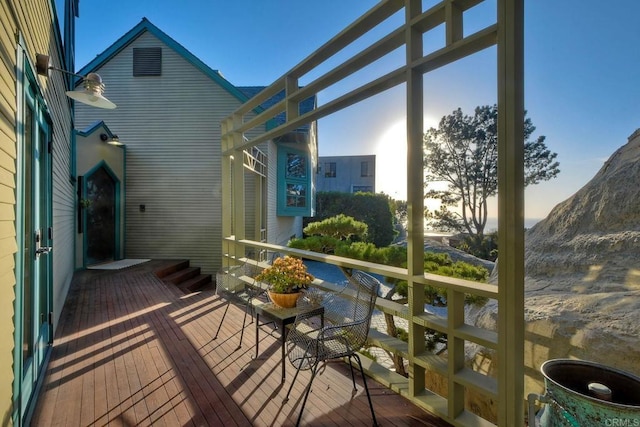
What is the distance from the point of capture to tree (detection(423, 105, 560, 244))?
39.7 ft

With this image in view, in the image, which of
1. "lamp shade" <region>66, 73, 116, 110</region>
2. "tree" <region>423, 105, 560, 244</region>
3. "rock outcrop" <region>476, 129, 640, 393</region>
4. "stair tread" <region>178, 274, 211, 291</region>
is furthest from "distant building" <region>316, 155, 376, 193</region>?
"lamp shade" <region>66, 73, 116, 110</region>

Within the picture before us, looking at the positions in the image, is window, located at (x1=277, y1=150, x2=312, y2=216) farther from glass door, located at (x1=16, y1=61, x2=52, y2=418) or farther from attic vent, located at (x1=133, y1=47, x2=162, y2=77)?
glass door, located at (x1=16, y1=61, x2=52, y2=418)

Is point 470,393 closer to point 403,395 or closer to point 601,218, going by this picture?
point 403,395

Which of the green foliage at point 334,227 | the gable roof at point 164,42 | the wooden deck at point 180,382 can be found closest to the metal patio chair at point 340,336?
the wooden deck at point 180,382

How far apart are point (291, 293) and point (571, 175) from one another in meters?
3.46

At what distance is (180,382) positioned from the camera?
8.63 feet

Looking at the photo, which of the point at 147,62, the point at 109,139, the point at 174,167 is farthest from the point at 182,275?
the point at 147,62

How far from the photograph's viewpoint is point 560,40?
4.05 meters

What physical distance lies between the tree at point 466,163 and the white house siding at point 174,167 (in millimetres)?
9051

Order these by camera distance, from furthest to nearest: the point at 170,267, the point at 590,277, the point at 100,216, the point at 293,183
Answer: the point at 293,183 → the point at 100,216 → the point at 170,267 → the point at 590,277

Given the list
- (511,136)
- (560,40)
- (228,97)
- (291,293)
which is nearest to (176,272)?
(228,97)

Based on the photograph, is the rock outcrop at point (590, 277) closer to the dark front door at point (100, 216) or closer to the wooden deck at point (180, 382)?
the wooden deck at point (180, 382)

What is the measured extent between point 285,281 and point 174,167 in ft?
22.5

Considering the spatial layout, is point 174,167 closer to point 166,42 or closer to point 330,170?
point 166,42
